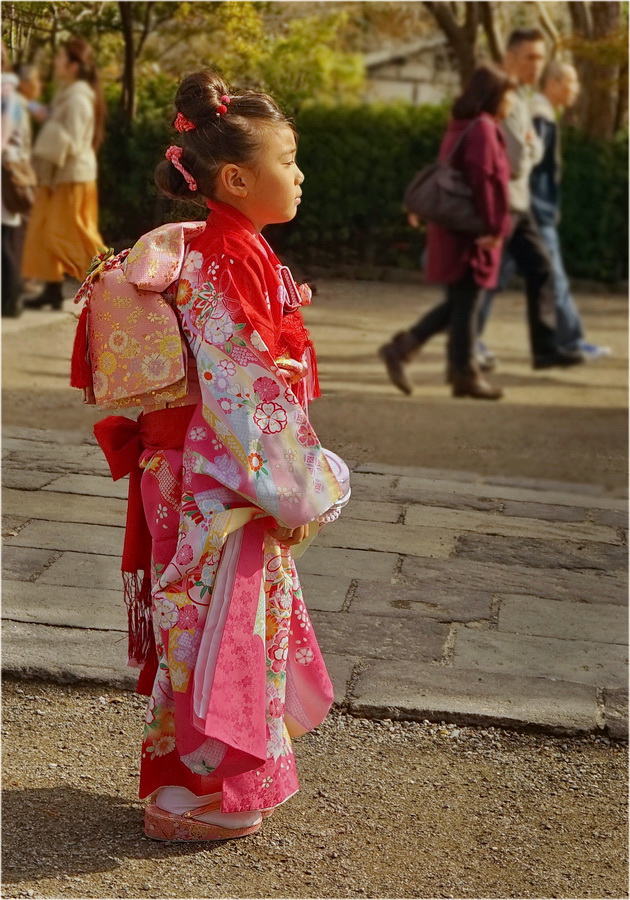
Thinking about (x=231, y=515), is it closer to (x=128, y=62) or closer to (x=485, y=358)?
(x=128, y=62)

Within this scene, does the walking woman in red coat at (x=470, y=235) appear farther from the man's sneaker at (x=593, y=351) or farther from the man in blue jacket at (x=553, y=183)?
the man's sneaker at (x=593, y=351)

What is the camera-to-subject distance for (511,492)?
439cm

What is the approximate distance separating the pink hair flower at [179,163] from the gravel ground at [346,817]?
3.84 ft

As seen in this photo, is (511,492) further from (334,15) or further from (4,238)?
(4,238)

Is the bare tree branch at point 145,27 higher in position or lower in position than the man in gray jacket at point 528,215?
higher

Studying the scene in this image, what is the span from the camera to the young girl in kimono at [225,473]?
6.48 ft

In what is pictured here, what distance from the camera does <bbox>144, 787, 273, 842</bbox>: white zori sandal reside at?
83.6 inches

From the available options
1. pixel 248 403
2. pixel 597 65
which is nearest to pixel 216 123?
pixel 248 403

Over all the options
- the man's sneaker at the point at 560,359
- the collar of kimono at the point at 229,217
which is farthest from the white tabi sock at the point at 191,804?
the man's sneaker at the point at 560,359

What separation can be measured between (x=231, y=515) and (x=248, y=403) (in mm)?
202

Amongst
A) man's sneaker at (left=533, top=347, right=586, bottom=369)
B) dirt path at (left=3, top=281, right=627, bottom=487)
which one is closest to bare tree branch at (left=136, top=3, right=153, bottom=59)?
dirt path at (left=3, top=281, right=627, bottom=487)

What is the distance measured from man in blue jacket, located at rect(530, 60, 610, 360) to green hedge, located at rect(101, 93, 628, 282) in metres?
0.77

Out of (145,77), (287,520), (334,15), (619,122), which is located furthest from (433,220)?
(287,520)

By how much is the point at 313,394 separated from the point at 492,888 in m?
0.94
